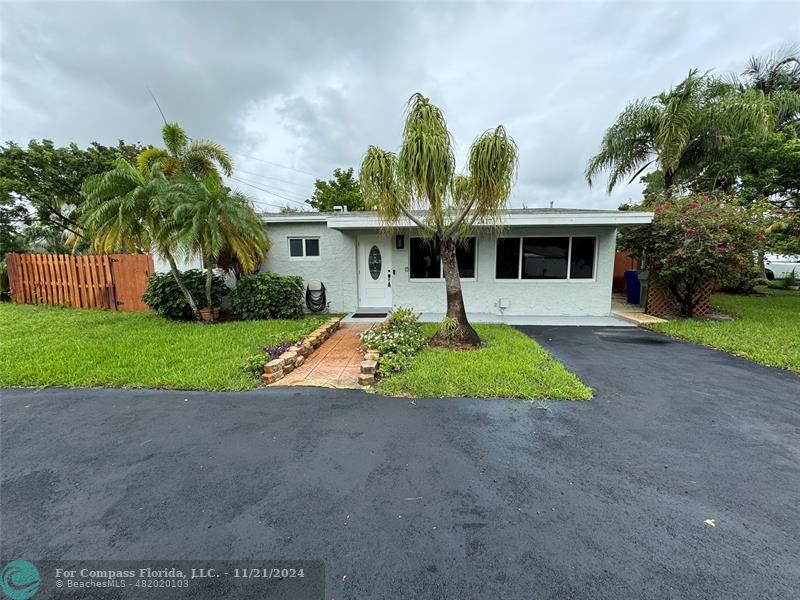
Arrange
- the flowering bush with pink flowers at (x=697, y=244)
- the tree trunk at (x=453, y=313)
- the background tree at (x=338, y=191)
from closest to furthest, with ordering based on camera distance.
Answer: the tree trunk at (x=453, y=313) → the flowering bush with pink flowers at (x=697, y=244) → the background tree at (x=338, y=191)

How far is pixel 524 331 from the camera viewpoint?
718 cm

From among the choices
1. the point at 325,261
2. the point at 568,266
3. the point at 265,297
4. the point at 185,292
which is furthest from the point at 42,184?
the point at 568,266

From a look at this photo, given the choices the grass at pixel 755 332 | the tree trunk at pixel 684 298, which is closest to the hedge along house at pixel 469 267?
the tree trunk at pixel 684 298

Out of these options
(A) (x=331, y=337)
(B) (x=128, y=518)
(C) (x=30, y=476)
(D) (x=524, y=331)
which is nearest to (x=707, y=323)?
(D) (x=524, y=331)

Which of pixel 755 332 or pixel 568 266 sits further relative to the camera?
pixel 568 266

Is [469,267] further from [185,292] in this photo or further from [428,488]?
[428,488]

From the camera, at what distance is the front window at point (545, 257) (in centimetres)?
860

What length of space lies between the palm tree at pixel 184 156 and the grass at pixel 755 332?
1296cm

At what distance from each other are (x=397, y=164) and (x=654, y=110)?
10.4 meters

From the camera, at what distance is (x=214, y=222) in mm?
6766

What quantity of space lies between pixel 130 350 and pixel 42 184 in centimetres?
1441

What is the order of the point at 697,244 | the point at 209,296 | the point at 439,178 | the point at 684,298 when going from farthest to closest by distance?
the point at 684,298 → the point at 209,296 → the point at 697,244 → the point at 439,178

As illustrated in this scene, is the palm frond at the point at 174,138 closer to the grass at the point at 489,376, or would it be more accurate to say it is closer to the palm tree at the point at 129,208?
the palm tree at the point at 129,208

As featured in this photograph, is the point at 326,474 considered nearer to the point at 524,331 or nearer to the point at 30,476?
the point at 30,476
